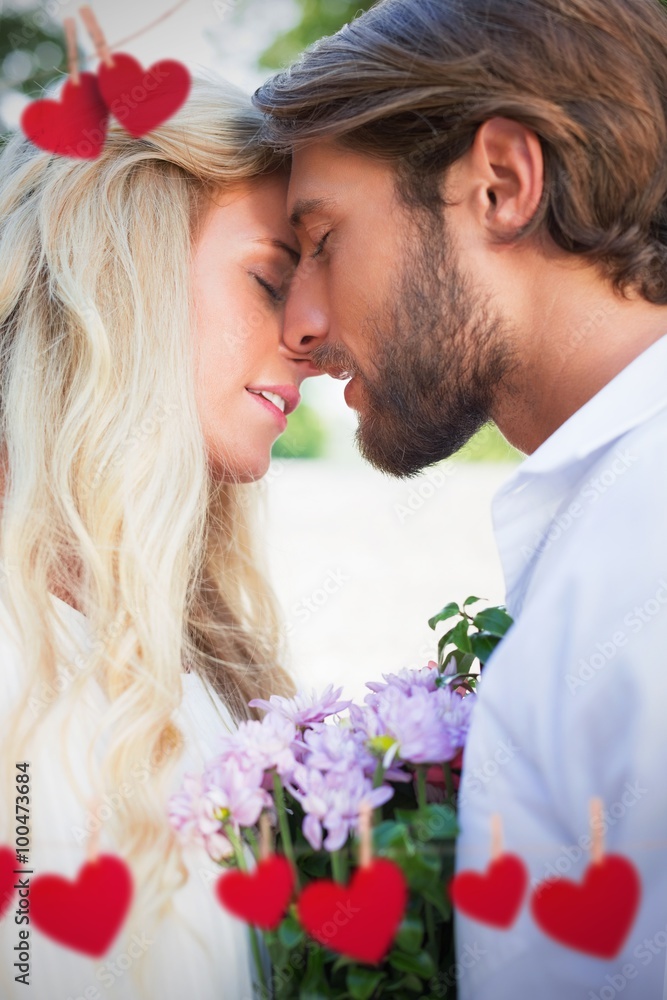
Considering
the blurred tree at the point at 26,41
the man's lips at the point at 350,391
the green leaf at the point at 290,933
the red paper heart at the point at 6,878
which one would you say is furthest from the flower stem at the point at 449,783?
the blurred tree at the point at 26,41

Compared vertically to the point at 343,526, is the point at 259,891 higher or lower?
higher

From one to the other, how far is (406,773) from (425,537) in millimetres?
7484

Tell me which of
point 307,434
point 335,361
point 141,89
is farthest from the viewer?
point 307,434

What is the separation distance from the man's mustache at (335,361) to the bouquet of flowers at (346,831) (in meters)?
0.75

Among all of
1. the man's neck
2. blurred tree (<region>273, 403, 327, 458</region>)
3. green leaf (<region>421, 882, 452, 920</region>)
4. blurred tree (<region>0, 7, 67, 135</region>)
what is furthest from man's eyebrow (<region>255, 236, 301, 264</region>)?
blurred tree (<region>273, 403, 327, 458</region>)

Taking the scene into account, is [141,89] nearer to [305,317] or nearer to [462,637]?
[305,317]

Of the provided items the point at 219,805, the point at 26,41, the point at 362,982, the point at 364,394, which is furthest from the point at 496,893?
the point at 26,41

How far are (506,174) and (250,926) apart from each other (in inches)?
58.5

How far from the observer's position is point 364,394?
83.2 inches

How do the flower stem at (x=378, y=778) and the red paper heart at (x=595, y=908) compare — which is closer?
the red paper heart at (x=595, y=908)

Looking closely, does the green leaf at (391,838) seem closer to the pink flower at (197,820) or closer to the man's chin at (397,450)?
the pink flower at (197,820)

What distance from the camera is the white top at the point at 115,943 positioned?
143cm

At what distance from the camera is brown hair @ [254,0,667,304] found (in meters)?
1.81

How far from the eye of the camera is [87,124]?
1807 millimetres
